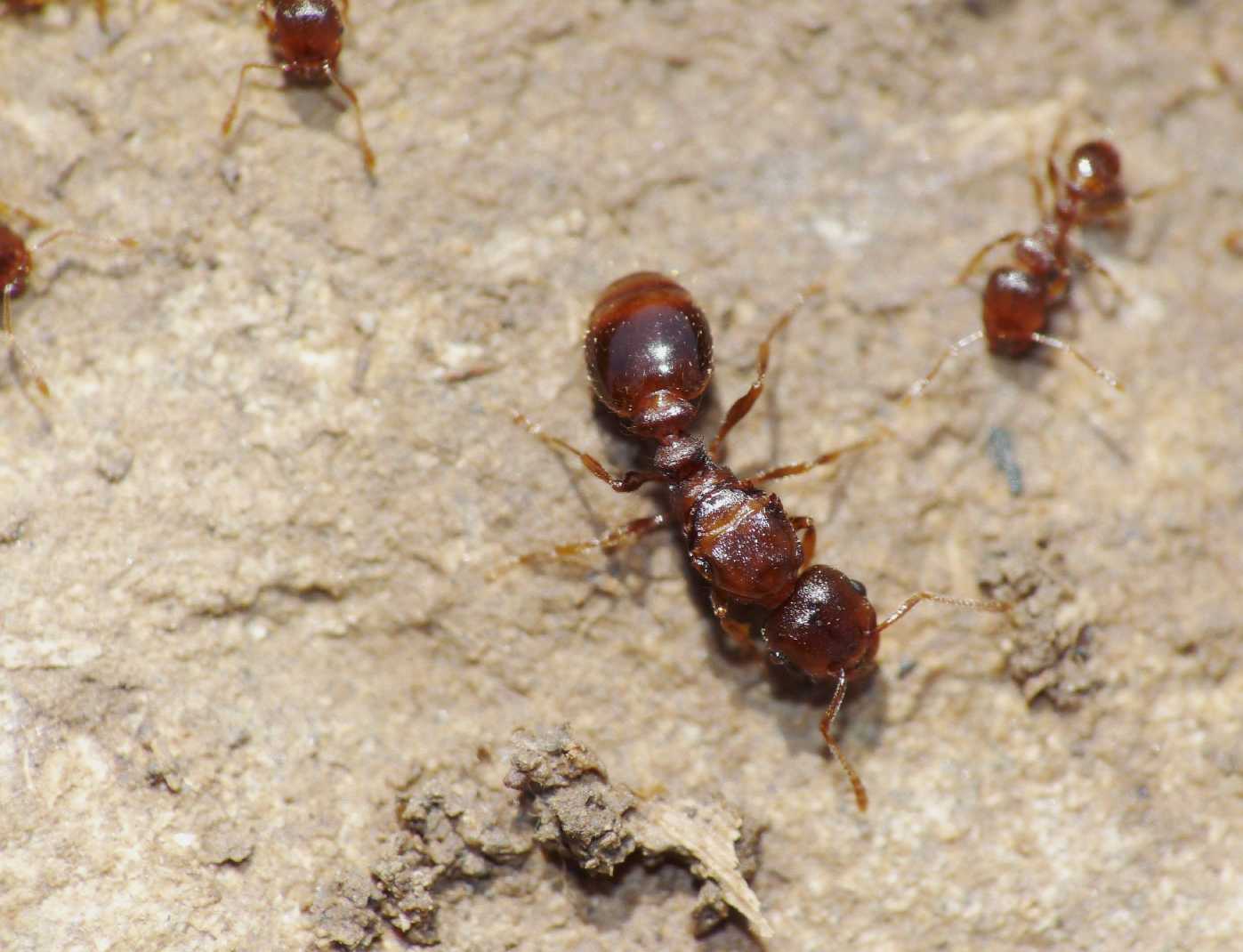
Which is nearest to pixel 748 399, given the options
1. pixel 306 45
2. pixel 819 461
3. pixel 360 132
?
pixel 819 461

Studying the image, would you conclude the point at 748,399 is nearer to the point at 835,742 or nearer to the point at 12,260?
the point at 835,742

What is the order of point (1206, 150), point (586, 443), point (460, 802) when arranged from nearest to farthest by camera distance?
point (460, 802) → point (586, 443) → point (1206, 150)

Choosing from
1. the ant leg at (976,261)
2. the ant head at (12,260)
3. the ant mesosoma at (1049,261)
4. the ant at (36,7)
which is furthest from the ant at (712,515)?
the ant at (36,7)

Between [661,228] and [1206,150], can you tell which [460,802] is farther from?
[1206,150]

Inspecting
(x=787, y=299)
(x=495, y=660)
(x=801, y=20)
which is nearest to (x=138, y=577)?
(x=495, y=660)

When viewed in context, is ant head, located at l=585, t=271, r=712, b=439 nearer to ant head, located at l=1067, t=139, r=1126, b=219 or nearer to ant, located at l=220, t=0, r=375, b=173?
ant, located at l=220, t=0, r=375, b=173
